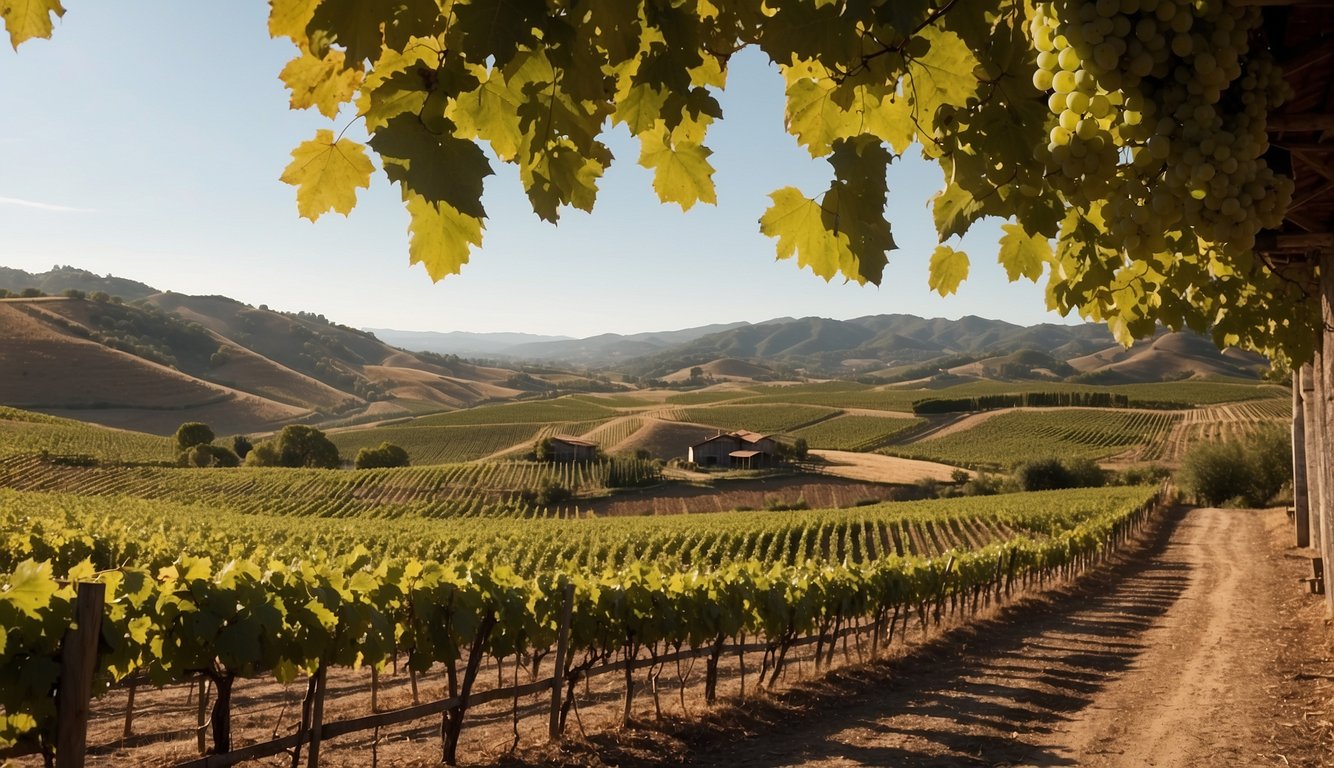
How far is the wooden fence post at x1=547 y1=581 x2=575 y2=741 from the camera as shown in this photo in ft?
24.6

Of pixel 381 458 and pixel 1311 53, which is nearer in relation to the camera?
pixel 1311 53

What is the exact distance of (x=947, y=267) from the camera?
2518 mm

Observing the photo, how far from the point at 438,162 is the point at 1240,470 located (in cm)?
5184

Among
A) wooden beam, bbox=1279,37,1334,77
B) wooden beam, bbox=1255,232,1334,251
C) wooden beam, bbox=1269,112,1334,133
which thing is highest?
wooden beam, bbox=1255,232,1334,251

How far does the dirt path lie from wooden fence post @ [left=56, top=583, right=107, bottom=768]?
155 inches

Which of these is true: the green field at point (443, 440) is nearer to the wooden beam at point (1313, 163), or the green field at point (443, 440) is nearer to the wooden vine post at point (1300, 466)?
the wooden vine post at point (1300, 466)

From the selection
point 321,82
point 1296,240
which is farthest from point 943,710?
point 321,82

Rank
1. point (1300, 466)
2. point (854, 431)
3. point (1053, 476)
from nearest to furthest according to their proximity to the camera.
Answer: point (1300, 466)
point (1053, 476)
point (854, 431)

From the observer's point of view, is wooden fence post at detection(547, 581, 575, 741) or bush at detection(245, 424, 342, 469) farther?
bush at detection(245, 424, 342, 469)

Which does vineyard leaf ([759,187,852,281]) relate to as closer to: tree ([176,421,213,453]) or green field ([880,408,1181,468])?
green field ([880,408,1181,468])

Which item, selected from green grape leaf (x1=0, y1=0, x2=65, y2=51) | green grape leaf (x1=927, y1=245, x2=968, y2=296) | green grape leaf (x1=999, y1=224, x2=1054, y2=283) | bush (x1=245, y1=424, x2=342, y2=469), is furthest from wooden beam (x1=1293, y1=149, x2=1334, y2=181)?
bush (x1=245, y1=424, x2=342, y2=469)

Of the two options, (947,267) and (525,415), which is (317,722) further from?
(525,415)

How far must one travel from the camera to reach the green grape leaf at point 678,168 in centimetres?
217

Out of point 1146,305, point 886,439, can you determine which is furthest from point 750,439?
point 1146,305
